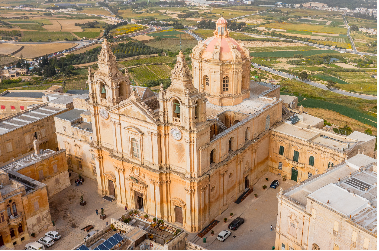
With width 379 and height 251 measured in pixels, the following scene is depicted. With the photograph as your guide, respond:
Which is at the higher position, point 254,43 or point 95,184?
point 254,43

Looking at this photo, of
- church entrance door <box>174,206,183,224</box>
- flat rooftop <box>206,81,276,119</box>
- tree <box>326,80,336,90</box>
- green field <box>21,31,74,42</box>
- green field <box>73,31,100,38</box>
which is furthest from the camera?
green field <box>73,31,100,38</box>

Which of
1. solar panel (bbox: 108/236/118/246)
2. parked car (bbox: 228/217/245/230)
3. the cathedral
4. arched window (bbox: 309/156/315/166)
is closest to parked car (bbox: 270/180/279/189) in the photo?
the cathedral

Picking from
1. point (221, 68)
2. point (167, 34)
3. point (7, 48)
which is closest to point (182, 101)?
point (221, 68)

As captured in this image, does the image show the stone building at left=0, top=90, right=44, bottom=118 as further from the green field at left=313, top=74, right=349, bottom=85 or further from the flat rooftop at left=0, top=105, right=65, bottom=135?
the green field at left=313, top=74, right=349, bottom=85

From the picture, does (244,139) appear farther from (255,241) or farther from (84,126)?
(84,126)

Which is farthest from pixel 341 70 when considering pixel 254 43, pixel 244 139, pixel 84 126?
pixel 84 126

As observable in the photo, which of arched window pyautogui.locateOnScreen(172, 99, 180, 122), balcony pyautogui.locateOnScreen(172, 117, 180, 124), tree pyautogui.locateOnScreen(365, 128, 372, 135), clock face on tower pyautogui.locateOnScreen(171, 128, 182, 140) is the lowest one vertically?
tree pyautogui.locateOnScreen(365, 128, 372, 135)

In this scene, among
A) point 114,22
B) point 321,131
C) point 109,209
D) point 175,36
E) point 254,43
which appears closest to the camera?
point 109,209
